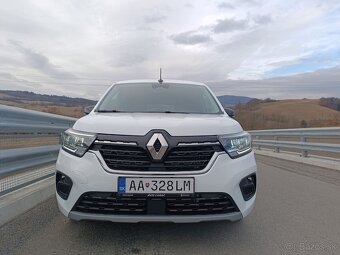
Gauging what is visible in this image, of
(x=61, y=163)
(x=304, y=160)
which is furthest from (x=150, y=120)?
(x=304, y=160)

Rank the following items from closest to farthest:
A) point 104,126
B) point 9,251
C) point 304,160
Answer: point 9,251 → point 104,126 → point 304,160

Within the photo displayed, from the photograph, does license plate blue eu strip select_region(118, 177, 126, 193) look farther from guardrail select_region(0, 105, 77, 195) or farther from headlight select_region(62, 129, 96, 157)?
guardrail select_region(0, 105, 77, 195)

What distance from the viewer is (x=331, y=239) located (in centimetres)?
362

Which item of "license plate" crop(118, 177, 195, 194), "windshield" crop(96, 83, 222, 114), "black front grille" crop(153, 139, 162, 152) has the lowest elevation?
"license plate" crop(118, 177, 195, 194)

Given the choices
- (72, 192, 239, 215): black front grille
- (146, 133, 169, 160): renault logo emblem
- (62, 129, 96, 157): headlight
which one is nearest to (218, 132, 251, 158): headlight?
(72, 192, 239, 215): black front grille

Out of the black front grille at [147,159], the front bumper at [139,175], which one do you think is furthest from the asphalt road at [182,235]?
the black front grille at [147,159]

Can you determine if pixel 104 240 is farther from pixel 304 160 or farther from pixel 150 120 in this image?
pixel 304 160

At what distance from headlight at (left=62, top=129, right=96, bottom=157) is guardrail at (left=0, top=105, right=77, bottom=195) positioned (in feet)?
2.91

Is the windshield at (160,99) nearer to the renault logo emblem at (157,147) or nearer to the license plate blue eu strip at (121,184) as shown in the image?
the renault logo emblem at (157,147)

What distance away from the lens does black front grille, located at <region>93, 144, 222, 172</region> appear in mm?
3146

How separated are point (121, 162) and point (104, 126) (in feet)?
1.29

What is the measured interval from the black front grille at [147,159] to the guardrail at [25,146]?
142cm

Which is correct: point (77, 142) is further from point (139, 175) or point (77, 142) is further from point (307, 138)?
point (307, 138)

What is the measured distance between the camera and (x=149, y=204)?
311 cm
